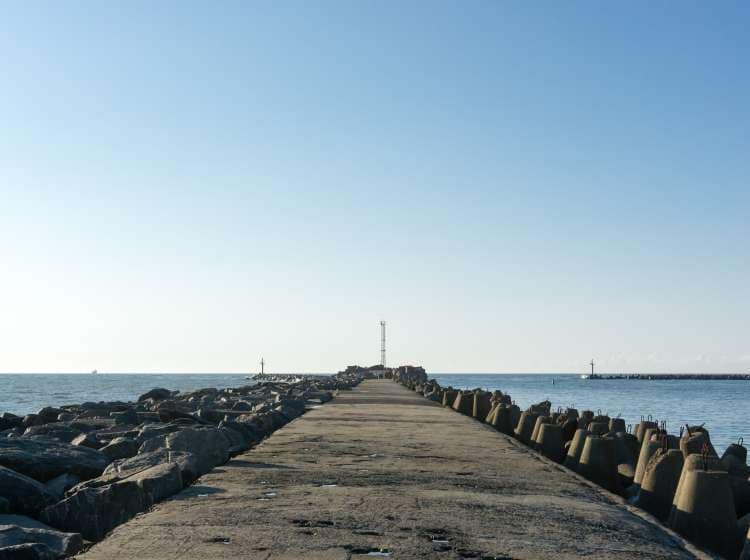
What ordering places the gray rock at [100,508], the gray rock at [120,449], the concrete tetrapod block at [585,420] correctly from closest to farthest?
the gray rock at [100,508], the gray rock at [120,449], the concrete tetrapod block at [585,420]

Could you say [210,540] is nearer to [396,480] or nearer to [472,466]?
[396,480]

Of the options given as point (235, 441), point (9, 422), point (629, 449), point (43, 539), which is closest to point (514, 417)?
point (629, 449)

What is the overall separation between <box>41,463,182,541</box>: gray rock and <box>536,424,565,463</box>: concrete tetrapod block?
7060mm

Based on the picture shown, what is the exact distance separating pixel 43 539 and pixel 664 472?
553 centimetres

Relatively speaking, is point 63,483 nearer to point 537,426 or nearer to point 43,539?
point 43,539

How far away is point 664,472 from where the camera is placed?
809cm

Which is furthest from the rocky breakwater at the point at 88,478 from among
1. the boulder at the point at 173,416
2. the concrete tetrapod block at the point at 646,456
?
the concrete tetrapod block at the point at 646,456

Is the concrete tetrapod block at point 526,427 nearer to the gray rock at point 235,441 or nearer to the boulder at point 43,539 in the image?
the gray rock at point 235,441

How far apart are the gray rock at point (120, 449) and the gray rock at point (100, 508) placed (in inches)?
117

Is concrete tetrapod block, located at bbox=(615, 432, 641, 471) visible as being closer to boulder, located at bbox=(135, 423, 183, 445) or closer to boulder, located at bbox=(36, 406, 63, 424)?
boulder, located at bbox=(135, 423, 183, 445)

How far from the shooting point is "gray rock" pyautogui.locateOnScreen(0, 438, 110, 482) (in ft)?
24.4

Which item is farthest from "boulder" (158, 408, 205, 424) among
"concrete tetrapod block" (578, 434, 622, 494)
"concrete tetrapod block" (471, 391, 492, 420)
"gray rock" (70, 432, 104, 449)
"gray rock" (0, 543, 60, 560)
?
"gray rock" (0, 543, 60, 560)

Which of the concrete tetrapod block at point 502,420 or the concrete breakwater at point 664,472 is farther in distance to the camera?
the concrete tetrapod block at point 502,420

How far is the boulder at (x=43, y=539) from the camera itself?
15.2 feet
